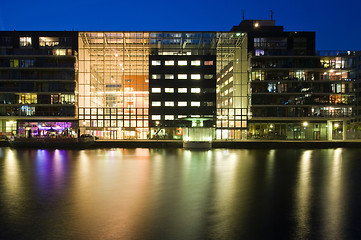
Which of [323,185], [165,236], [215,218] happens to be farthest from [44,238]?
[323,185]

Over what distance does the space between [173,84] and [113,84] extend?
50.9 ft

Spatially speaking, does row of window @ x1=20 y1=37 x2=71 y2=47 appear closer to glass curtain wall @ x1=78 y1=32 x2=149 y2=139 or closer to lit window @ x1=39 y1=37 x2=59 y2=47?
lit window @ x1=39 y1=37 x2=59 y2=47

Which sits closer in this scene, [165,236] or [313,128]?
[165,236]

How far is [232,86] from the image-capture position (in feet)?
280

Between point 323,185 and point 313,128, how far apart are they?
206ft

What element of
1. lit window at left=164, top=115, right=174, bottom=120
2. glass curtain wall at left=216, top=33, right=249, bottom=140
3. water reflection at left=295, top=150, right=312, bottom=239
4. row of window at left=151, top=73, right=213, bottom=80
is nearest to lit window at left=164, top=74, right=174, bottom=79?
row of window at left=151, top=73, right=213, bottom=80

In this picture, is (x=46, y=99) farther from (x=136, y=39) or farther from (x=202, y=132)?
(x=202, y=132)

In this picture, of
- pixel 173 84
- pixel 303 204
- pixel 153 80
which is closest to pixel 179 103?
pixel 173 84

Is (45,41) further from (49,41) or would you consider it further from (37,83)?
(37,83)

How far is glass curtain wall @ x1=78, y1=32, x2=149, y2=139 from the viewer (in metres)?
84.8

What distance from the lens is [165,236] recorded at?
1332 cm

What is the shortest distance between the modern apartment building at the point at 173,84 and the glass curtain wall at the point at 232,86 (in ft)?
0.82

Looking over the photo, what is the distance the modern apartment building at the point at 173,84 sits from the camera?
8225cm

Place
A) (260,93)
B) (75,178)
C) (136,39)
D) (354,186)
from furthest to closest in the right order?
(136,39)
(260,93)
(75,178)
(354,186)
